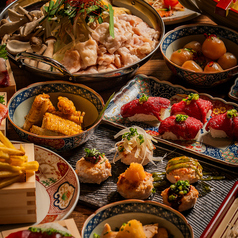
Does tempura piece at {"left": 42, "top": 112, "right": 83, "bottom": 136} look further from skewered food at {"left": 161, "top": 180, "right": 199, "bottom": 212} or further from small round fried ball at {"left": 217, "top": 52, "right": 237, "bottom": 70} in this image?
small round fried ball at {"left": 217, "top": 52, "right": 237, "bottom": 70}

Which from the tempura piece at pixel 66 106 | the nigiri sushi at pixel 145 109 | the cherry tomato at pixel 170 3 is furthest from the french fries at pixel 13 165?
the cherry tomato at pixel 170 3

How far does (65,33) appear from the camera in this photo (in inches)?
107

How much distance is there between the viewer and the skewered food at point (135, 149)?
2.16 m

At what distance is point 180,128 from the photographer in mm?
2334

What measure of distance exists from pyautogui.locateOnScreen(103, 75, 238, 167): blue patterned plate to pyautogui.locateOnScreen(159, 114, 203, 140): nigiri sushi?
44mm

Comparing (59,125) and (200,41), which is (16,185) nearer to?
(59,125)

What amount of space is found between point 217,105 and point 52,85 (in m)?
1.28

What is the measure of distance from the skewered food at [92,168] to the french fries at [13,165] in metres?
0.44

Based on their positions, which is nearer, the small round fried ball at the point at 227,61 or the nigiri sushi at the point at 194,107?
the nigiri sushi at the point at 194,107

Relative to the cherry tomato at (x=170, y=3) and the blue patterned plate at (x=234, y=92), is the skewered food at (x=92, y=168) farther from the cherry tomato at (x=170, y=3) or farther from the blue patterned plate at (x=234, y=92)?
the cherry tomato at (x=170, y=3)

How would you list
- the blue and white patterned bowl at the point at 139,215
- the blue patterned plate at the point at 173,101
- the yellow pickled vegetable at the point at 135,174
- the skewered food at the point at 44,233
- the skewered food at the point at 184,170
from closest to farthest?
1. the skewered food at the point at 44,233
2. the blue and white patterned bowl at the point at 139,215
3. the yellow pickled vegetable at the point at 135,174
4. the skewered food at the point at 184,170
5. the blue patterned plate at the point at 173,101

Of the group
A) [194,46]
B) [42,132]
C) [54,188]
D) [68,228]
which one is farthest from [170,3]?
[68,228]

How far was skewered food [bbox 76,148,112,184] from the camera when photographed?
1.99m

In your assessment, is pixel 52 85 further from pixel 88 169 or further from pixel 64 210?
pixel 64 210
